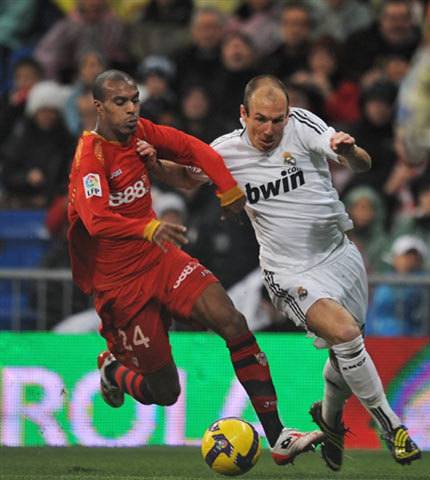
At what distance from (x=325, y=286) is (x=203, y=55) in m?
6.30

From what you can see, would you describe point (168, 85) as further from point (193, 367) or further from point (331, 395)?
point (331, 395)

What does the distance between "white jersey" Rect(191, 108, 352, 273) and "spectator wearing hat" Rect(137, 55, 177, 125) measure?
4754mm

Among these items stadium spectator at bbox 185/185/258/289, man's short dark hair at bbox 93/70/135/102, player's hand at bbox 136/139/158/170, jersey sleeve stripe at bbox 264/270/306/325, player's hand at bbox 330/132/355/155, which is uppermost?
man's short dark hair at bbox 93/70/135/102

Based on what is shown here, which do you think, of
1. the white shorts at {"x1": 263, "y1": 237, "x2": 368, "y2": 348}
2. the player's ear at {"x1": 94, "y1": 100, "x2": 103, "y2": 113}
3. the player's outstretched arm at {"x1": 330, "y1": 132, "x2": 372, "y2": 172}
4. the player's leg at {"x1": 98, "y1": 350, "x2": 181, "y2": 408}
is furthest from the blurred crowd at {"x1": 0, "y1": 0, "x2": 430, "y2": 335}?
the player's ear at {"x1": 94, "y1": 100, "x2": 103, "y2": 113}

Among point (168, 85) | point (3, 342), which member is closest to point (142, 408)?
point (3, 342)

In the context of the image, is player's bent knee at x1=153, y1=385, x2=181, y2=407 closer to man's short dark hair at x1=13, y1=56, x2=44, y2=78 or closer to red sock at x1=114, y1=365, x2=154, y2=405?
red sock at x1=114, y1=365, x2=154, y2=405

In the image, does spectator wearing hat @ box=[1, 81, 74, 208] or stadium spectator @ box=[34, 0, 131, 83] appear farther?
stadium spectator @ box=[34, 0, 131, 83]

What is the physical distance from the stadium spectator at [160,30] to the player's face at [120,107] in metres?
6.48

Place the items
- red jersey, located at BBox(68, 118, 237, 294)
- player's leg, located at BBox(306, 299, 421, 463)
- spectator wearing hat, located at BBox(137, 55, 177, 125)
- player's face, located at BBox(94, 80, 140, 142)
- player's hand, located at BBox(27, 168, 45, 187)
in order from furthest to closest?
player's hand, located at BBox(27, 168, 45, 187)
spectator wearing hat, located at BBox(137, 55, 177, 125)
player's face, located at BBox(94, 80, 140, 142)
red jersey, located at BBox(68, 118, 237, 294)
player's leg, located at BBox(306, 299, 421, 463)

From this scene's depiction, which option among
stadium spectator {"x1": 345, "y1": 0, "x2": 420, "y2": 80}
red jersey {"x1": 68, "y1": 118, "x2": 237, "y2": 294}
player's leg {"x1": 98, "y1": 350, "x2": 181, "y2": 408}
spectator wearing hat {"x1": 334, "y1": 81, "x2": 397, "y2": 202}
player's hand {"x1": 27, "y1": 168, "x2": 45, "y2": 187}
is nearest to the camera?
red jersey {"x1": 68, "y1": 118, "x2": 237, "y2": 294}

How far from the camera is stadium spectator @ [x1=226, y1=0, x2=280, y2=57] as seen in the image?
1322 centimetres

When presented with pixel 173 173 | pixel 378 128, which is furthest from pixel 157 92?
pixel 173 173

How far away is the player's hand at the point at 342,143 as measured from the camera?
667 centimetres

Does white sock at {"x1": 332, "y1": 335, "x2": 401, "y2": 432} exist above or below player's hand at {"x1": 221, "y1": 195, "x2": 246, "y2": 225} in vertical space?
below
